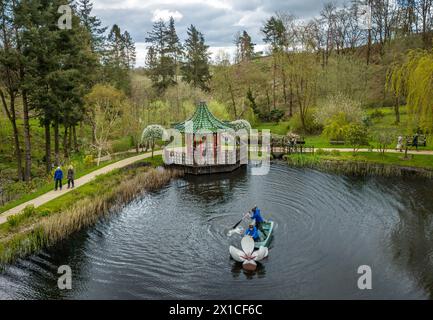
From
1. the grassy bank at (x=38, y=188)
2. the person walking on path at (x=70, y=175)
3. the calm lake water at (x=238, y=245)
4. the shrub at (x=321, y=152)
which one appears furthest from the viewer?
the shrub at (x=321, y=152)

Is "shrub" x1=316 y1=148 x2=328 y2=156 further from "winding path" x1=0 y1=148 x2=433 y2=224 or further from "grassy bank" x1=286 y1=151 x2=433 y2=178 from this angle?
"winding path" x1=0 y1=148 x2=433 y2=224

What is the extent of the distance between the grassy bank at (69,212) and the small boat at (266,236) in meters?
9.43

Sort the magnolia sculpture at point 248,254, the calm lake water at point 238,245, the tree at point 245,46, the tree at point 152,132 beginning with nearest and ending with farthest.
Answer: the calm lake water at point 238,245
the magnolia sculpture at point 248,254
the tree at point 152,132
the tree at point 245,46

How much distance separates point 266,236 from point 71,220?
9956mm

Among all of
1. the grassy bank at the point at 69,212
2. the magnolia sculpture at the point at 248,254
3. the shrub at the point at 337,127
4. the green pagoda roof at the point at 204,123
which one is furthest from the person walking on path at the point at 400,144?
the magnolia sculpture at the point at 248,254

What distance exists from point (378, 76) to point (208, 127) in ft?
115

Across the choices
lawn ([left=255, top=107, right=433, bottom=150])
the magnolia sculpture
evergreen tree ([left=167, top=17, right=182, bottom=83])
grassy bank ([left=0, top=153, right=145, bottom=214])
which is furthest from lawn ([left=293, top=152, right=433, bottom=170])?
evergreen tree ([left=167, top=17, right=182, bottom=83])

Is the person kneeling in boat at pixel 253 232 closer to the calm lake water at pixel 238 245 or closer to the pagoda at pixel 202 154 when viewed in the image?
the calm lake water at pixel 238 245

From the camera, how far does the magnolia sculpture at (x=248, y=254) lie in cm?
1462

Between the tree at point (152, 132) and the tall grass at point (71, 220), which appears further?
the tree at point (152, 132)

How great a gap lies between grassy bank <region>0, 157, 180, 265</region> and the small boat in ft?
31.0

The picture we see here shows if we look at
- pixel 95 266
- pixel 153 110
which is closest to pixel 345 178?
pixel 95 266

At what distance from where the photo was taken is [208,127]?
1245 inches

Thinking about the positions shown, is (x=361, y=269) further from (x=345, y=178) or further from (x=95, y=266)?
(x=345, y=178)
